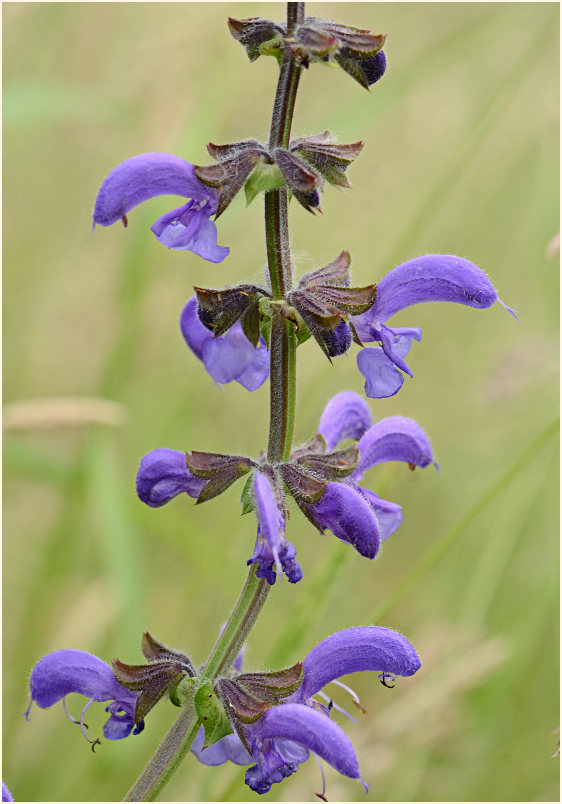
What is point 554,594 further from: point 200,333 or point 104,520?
point 200,333

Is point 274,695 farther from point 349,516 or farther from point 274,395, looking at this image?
point 274,395

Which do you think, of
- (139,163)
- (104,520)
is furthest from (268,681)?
(104,520)

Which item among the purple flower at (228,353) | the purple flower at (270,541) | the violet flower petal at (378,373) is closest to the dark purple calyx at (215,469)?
the purple flower at (270,541)

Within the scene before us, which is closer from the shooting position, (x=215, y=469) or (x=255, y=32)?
(x=255, y=32)

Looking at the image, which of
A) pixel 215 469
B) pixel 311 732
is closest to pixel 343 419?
pixel 215 469

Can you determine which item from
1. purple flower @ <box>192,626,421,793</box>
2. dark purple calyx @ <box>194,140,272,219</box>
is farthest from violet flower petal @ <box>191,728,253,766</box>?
dark purple calyx @ <box>194,140,272,219</box>

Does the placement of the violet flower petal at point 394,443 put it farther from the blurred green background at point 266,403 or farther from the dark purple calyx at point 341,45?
the dark purple calyx at point 341,45
